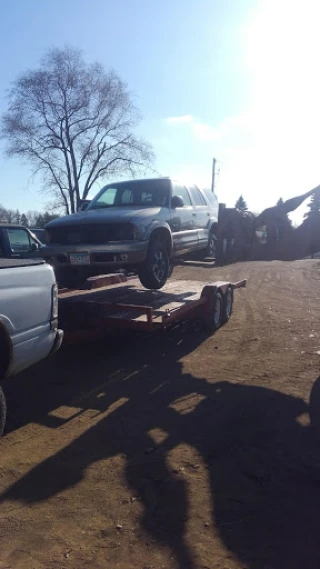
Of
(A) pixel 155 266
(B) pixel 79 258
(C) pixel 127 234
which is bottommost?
(A) pixel 155 266

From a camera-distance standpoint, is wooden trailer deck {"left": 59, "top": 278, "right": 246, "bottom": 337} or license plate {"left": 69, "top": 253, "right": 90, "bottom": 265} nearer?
wooden trailer deck {"left": 59, "top": 278, "right": 246, "bottom": 337}

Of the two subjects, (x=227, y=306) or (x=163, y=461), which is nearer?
(x=163, y=461)

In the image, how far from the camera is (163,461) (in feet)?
13.1

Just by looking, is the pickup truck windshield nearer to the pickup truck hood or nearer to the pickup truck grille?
the pickup truck hood

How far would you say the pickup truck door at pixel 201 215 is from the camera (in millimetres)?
9258

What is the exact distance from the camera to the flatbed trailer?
6613mm

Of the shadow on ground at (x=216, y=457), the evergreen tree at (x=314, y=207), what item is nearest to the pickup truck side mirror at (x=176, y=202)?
the evergreen tree at (x=314, y=207)

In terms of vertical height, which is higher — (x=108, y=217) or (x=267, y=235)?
(x=108, y=217)

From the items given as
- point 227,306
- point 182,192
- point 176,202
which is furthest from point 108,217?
point 227,306

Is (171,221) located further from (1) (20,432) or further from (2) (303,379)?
(1) (20,432)

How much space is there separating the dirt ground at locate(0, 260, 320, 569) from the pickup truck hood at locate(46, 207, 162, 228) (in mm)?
2017

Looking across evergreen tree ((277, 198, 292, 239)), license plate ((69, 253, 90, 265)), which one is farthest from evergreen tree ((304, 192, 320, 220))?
license plate ((69, 253, 90, 265))

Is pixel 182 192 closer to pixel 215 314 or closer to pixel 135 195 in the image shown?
pixel 135 195

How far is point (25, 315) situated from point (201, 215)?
5.78 meters
